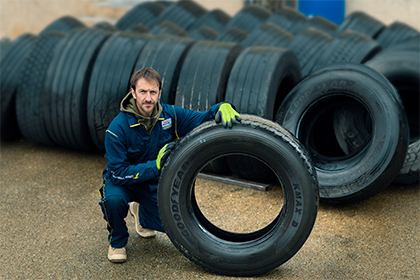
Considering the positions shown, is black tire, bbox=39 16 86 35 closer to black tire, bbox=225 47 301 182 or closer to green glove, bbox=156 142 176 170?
black tire, bbox=225 47 301 182

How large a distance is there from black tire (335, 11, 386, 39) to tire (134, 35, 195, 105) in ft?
10.4

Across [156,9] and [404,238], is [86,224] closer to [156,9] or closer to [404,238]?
[404,238]

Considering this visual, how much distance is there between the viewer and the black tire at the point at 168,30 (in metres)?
7.52

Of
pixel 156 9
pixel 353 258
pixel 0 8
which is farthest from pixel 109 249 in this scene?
pixel 0 8

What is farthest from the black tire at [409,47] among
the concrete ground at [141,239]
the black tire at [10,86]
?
the black tire at [10,86]

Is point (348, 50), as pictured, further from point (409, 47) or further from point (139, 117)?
point (139, 117)

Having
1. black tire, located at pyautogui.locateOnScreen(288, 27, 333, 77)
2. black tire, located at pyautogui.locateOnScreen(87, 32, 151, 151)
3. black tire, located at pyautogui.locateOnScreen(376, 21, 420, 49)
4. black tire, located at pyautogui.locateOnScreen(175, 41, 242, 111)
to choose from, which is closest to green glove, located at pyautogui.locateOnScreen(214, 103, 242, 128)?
black tire, located at pyautogui.locateOnScreen(175, 41, 242, 111)

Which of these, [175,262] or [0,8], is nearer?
[175,262]

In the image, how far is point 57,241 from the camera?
12.7 ft

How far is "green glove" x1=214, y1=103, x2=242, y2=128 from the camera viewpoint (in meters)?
3.25

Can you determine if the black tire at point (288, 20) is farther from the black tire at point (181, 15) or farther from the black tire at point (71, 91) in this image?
the black tire at point (71, 91)

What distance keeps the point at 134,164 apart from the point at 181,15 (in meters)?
5.46

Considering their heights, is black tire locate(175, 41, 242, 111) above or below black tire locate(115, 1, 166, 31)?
above

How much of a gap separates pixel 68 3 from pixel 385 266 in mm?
9362
